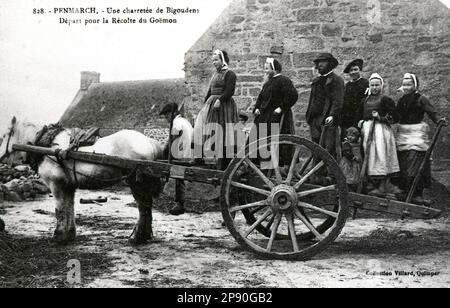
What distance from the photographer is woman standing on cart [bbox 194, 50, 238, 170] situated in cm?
581

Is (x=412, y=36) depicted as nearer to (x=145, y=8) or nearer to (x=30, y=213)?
(x=145, y=8)

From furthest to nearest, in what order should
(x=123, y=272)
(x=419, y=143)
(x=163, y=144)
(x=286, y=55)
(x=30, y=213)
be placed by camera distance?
(x=286, y=55) → (x=30, y=213) → (x=163, y=144) → (x=419, y=143) → (x=123, y=272)

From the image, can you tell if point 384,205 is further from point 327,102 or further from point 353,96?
point 353,96

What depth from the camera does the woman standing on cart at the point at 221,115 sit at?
19.1 ft

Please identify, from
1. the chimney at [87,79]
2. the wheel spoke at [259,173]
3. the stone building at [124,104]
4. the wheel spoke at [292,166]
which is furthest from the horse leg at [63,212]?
the chimney at [87,79]

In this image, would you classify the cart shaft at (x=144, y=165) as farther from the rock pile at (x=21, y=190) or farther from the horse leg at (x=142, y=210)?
the rock pile at (x=21, y=190)

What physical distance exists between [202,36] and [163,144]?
3.97 metres

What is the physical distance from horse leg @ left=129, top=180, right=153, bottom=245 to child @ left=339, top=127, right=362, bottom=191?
242cm

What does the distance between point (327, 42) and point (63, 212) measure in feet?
18.9

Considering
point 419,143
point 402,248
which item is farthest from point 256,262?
point 419,143

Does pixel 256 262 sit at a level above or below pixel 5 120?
below

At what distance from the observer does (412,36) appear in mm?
8359

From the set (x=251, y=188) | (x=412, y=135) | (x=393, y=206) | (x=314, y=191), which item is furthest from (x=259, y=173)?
(x=412, y=135)
